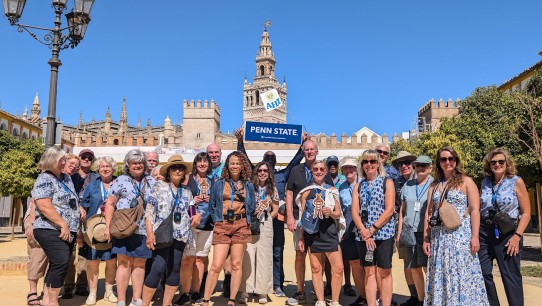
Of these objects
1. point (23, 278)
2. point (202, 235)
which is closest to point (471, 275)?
point (202, 235)

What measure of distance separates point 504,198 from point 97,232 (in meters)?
4.18

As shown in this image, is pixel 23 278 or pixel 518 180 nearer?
pixel 518 180

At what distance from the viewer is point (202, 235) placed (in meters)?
4.90

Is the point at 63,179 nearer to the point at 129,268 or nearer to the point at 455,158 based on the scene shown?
the point at 129,268

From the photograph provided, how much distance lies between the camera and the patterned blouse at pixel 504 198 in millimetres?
4234

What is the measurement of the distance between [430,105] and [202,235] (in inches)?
1697

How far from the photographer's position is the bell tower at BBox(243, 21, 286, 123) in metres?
81.8

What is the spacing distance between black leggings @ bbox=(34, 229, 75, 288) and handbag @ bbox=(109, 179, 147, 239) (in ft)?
1.54

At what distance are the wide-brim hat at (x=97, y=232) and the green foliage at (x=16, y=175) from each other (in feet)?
47.2

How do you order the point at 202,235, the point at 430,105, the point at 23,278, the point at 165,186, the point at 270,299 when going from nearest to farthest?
the point at 165,186
the point at 202,235
the point at 270,299
the point at 23,278
the point at 430,105

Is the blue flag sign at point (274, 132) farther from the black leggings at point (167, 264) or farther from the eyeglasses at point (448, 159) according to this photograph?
the eyeglasses at point (448, 159)

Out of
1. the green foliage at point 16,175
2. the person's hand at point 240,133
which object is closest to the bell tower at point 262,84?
the green foliage at point 16,175

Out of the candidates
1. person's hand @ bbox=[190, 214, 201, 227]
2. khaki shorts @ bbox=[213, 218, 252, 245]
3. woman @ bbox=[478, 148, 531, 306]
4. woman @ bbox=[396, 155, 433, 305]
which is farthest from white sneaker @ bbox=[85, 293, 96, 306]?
woman @ bbox=[478, 148, 531, 306]

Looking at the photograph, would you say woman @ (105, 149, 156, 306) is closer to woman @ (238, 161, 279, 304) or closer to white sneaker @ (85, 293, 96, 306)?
white sneaker @ (85, 293, 96, 306)
